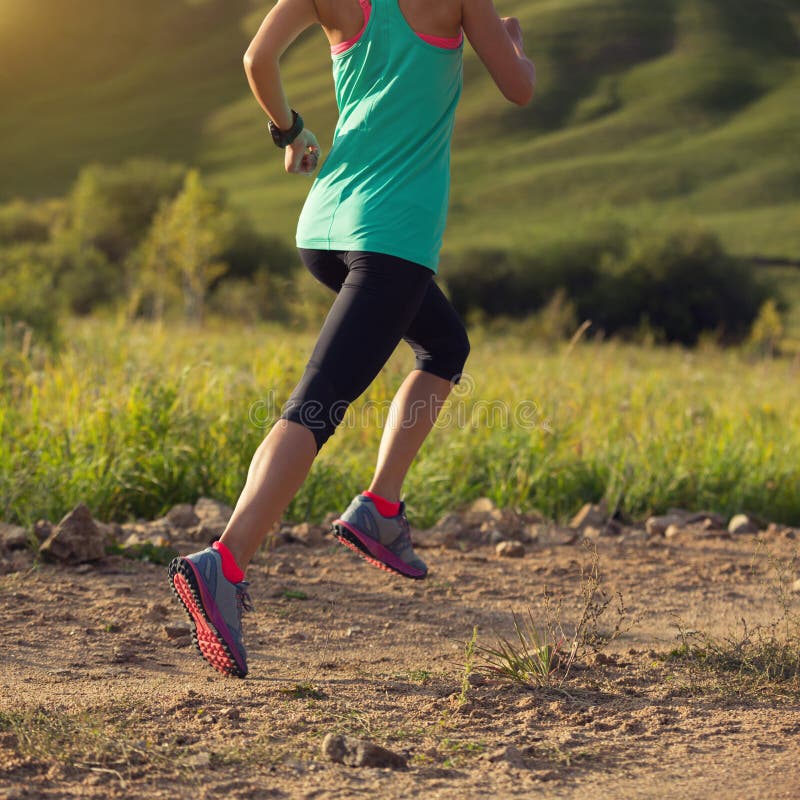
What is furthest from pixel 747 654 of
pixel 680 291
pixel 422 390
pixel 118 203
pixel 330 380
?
pixel 118 203

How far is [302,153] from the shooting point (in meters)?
3.21

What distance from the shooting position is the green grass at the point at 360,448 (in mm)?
4992

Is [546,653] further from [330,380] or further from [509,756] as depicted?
[330,380]

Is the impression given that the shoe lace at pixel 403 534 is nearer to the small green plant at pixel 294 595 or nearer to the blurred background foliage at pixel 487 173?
the small green plant at pixel 294 595

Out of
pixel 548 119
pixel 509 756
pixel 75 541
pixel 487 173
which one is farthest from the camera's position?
pixel 548 119

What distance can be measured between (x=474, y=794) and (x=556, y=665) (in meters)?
0.90

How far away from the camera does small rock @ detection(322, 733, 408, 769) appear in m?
2.32

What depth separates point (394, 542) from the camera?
11.1ft

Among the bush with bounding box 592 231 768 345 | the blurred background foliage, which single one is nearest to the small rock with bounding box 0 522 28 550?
the blurred background foliage

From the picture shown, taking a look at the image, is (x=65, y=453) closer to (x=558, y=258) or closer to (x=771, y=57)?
(x=558, y=258)

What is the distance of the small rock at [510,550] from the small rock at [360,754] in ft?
7.71

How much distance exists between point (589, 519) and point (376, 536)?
2267mm

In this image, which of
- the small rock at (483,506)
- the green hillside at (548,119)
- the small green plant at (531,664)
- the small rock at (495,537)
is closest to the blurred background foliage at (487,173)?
the green hillside at (548,119)

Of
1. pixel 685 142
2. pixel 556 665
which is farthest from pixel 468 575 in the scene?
pixel 685 142
